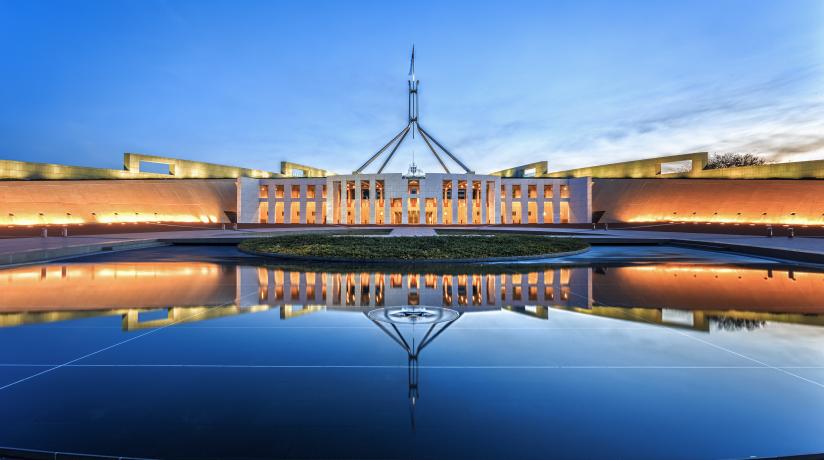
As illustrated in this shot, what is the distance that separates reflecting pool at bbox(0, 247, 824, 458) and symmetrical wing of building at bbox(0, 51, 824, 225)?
3149cm

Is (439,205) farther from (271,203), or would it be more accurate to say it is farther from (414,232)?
(271,203)

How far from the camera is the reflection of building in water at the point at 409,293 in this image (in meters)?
6.34

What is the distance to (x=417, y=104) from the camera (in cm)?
4997

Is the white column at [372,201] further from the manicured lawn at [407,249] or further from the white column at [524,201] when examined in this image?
the manicured lawn at [407,249]

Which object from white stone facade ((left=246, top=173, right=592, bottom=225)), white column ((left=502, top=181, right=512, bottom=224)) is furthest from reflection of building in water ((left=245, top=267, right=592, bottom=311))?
white column ((left=502, top=181, right=512, bottom=224))

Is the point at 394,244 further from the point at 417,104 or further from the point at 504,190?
the point at 417,104

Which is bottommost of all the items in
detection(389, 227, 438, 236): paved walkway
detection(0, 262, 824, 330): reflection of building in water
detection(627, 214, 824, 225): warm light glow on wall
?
detection(0, 262, 824, 330): reflection of building in water

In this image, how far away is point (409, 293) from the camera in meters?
8.03

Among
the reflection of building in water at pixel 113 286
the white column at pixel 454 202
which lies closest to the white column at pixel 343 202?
the white column at pixel 454 202

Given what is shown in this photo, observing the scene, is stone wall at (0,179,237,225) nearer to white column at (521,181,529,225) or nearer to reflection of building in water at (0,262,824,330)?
white column at (521,181,529,225)

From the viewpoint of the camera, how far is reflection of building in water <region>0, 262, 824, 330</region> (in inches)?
250

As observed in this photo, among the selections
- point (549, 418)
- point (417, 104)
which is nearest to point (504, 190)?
point (417, 104)

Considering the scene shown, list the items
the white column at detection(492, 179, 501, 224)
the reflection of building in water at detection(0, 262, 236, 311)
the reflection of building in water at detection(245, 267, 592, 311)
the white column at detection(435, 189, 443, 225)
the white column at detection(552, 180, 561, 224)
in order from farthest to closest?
→ 1. the white column at detection(552, 180, 561, 224)
2. the white column at detection(492, 179, 501, 224)
3. the white column at detection(435, 189, 443, 225)
4. the reflection of building in water at detection(245, 267, 592, 311)
5. the reflection of building in water at detection(0, 262, 236, 311)

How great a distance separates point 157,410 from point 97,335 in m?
2.86
